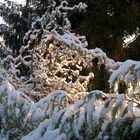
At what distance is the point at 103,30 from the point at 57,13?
236 cm

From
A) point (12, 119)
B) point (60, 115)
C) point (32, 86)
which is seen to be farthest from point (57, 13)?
point (60, 115)

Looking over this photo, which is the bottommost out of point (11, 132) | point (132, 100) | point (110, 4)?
point (11, 132)

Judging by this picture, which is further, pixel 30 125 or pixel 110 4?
pixel 110 4

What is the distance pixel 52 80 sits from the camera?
18.1 feet

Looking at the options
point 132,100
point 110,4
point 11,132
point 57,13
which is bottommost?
point 11,132

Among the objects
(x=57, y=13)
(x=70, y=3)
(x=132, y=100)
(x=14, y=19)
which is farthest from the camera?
(x=14, y=19)

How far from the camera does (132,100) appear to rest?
261cm

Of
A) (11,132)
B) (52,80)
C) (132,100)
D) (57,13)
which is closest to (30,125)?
(11,132)

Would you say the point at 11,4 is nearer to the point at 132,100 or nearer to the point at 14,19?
the point at 14,19

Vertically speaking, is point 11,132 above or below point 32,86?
below

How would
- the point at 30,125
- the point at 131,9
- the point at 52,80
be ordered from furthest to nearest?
the point at 131,9 → the point at 52,80 → the point at 30,125

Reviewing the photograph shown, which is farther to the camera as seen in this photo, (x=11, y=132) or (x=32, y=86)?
(x=32, y=86)

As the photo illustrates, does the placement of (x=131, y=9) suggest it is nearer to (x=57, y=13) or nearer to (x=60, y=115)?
(x=57, y=13)

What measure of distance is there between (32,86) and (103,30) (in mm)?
3854
